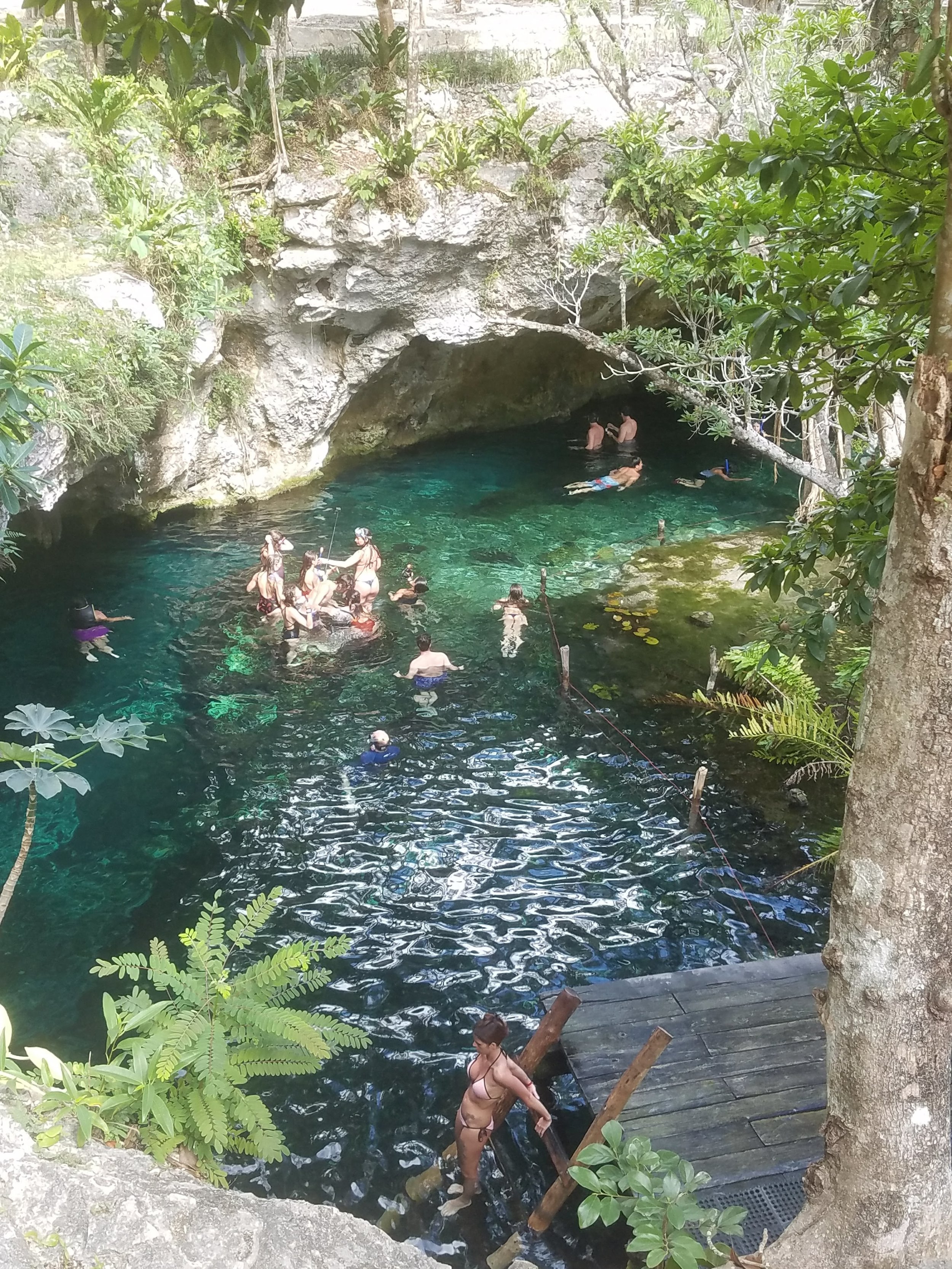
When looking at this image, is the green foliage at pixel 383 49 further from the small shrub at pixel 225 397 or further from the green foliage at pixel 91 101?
the small shrub at pixel 225 397

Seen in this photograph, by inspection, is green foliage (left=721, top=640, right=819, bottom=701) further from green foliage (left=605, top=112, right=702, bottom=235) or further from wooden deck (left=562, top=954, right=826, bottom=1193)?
green foliage (left=605, top=112, right=702, bottom=235)

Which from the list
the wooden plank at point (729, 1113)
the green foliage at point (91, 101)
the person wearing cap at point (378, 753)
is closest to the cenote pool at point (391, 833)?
the person wearing cap at point (378, 753)

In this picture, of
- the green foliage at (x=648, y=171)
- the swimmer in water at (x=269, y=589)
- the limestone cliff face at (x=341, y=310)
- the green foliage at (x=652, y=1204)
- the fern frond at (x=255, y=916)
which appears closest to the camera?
the green foliage at (x=652, y=1204)

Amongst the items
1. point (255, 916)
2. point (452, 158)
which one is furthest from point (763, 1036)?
point (452, 158)

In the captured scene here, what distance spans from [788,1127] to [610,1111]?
1179 mm

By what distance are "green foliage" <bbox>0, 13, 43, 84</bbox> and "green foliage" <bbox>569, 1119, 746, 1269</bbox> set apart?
15532mm

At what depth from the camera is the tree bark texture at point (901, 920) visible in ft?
9.92

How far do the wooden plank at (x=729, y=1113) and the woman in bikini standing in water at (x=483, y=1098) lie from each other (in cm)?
62

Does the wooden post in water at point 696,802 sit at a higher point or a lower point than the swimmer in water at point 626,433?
lower

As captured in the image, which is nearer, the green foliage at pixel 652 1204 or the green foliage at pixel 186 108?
the green foliage at pixel 652 1204

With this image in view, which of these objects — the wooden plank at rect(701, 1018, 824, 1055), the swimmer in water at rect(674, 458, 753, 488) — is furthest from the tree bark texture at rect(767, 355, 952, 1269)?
the swimmer in water at rect(674, 458, 753, 488)

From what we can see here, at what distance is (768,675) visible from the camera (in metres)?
10.9

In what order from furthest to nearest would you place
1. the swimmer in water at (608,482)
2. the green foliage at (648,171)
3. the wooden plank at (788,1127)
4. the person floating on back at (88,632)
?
the swimmer in water at (608,482)
the green foliage at (648,171)
the person floating on back at (88,632)
the wooden plank at (788,1127)

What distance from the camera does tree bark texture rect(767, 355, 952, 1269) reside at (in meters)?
3.02
